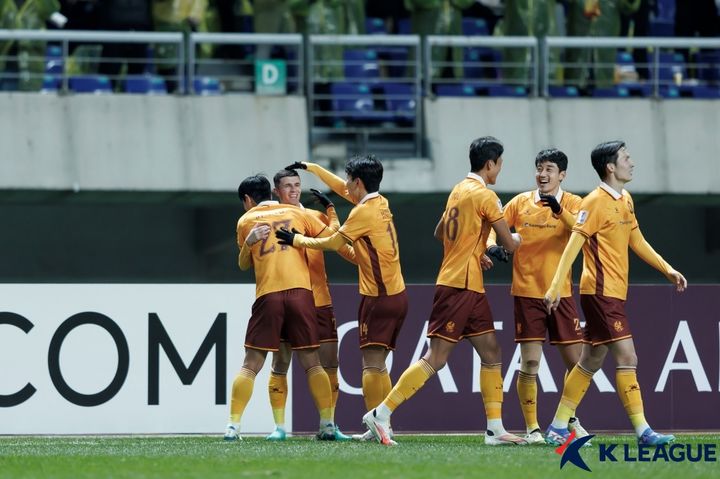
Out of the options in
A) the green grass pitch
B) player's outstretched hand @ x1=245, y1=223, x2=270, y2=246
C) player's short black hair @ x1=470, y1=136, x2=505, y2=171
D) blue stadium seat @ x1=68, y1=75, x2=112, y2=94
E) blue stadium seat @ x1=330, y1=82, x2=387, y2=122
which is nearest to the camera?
the green grass pitch

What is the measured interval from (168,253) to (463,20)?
533 centimetres

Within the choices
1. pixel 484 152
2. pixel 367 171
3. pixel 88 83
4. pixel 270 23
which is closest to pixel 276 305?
pixel 367 171

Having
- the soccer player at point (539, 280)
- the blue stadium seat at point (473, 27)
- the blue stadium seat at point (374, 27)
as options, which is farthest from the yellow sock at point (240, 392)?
the blue stadium seat at point (473, 27)

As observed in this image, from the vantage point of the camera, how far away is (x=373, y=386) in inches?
434

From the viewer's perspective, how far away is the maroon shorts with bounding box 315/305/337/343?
11.5 meters

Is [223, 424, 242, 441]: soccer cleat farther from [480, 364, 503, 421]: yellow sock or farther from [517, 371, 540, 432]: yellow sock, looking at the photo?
[517, 371, 540, 432]: yellow sock

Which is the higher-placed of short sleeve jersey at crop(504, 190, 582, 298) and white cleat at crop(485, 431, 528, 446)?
short sleeve jersey at crop(504, 190, 582, 298)

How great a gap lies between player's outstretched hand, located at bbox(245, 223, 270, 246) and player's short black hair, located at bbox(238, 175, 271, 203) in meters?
0.37

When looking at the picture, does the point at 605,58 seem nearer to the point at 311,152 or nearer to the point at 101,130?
the point at 311,152

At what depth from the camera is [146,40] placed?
18.2 metres

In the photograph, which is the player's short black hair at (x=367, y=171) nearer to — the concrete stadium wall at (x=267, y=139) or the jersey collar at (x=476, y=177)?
the jersey collar at (x=476, y=177)

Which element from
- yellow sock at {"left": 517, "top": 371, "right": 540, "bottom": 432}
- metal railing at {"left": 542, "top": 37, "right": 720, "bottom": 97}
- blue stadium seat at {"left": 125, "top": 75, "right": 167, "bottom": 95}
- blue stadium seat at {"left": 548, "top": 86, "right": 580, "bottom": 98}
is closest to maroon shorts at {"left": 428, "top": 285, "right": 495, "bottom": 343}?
yellow sock at {"left": 517, "top": 371, "right": 540, "bottom": 432}

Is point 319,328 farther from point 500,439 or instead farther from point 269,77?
point 269,77

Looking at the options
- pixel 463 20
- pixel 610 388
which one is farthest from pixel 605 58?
pixel 610 388
